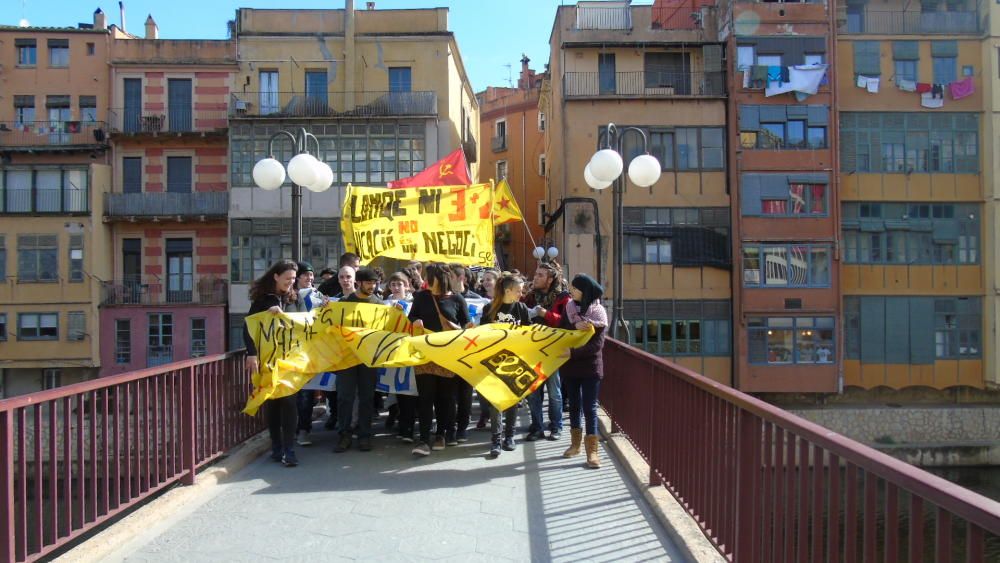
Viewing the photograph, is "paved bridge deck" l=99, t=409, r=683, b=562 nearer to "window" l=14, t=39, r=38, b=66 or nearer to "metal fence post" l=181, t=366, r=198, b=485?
"metal fence post" l=181, t=366, r=198, b=485

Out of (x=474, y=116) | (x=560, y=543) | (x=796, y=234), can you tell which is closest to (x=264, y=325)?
(x=560, y=543)

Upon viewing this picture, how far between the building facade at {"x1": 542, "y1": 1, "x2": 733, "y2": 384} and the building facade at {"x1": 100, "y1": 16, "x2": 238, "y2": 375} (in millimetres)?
15337

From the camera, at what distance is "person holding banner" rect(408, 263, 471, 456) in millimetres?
7746

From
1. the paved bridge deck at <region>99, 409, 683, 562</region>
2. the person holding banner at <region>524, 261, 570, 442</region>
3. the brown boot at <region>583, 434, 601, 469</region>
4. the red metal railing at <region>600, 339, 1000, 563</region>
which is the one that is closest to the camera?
the red metal railing at <region>600, 339, 1000, 563</region>

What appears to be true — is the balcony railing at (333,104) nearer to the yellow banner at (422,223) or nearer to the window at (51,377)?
the window at (51,377)

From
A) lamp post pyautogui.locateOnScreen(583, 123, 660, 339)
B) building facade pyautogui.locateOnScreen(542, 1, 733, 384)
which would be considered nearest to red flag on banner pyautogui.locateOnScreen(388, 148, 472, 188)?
lamp post pyautogui.locateOnScreen(583, 123, 660, 339)

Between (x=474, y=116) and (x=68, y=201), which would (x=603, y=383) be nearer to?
(x=68, y=201)

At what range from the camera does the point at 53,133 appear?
33125 mm

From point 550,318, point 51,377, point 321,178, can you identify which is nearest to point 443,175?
point 321,178

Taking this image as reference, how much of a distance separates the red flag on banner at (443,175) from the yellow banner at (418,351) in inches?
239

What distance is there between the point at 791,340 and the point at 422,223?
23444 millimetres

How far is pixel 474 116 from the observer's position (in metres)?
44.7

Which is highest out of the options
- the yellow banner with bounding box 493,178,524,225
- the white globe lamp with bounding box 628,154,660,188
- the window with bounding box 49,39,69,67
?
the window with bounding box 49,39,69,67

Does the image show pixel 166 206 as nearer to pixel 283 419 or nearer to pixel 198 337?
pixel 198 337
